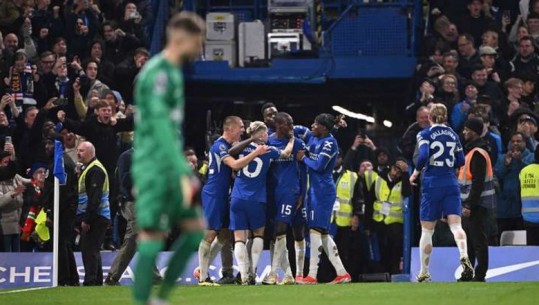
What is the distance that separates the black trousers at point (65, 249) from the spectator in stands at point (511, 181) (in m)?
7.41

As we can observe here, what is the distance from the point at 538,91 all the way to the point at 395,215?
3.91 meters

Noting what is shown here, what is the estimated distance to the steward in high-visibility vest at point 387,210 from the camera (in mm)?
23812

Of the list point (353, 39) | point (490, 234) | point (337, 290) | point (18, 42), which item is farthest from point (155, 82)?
point (353, 39)

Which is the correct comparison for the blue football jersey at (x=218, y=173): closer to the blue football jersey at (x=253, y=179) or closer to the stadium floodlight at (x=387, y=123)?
the blue football jersey at (x=253, y=179)

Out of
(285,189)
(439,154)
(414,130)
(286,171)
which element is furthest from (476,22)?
(285,189)

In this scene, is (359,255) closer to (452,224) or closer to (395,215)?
(395,215)

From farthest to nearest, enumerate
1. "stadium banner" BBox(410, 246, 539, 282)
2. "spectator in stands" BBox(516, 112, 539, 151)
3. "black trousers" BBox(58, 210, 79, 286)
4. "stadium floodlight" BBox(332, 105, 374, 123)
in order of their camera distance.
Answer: "stadium floodlight" BBox(332, 105, 374, 123) → "spectator in stands" BBox(516, 112, 539, 151) → "stadium banner" BBox(410, 246, 539, 282) → "black trousers" BBox(58, 210, 79, 286)

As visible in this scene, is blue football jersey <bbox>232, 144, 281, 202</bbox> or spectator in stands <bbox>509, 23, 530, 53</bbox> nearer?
blue football jersey <bbox>232, 144, 281, 202</bbox>

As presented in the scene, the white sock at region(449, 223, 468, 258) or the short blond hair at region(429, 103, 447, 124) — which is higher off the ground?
the short blond hair at region(429, 103, 447, 124)

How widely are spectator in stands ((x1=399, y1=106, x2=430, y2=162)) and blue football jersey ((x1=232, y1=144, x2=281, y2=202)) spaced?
13.9 ft

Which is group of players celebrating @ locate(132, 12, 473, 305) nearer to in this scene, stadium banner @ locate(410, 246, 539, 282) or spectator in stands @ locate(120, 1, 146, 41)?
stadium banner @ locate(410, 246, 539, 282)

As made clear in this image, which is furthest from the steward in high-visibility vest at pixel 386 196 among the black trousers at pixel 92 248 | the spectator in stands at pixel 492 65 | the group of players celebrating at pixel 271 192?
the black trousers at pixel 92 248

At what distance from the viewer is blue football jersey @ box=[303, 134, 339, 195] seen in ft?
62.8

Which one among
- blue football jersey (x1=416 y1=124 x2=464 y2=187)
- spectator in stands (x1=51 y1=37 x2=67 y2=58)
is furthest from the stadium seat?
spectator in stands (x1=51 y1=37 x2=67 y2=58)
